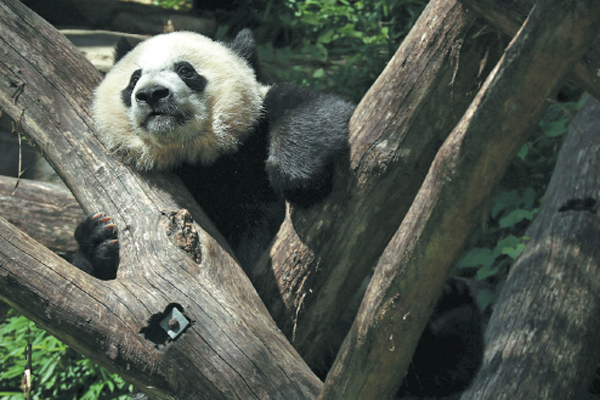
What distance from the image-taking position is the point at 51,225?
148 inches

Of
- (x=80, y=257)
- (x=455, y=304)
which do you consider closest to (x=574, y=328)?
(x=455, y=304)

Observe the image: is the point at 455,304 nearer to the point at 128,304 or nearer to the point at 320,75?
the point at 128,304

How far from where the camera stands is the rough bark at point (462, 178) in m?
1.28

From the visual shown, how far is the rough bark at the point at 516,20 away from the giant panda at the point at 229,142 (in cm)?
77

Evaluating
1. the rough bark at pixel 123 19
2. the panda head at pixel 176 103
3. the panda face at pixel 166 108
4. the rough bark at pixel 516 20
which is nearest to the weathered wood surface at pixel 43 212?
the panda head at pixel 176 103

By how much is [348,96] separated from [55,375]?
3123 mm

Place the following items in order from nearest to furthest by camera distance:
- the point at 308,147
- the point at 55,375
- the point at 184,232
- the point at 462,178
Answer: the point at 462,178
the point at 184,232
the point at 308,147
the point at 55,375

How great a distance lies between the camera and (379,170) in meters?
2.39

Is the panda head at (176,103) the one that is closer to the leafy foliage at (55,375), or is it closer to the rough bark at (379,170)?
the rough bark at (379,170)

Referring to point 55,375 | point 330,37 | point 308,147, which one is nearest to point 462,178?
point 308,147

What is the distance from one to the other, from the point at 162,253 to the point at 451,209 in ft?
4.27

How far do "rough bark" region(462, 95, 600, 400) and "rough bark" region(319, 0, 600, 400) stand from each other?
4.27ft

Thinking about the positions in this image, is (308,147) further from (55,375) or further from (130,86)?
(55,375)

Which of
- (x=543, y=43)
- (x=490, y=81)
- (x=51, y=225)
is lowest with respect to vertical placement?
(x=51, y=225)
